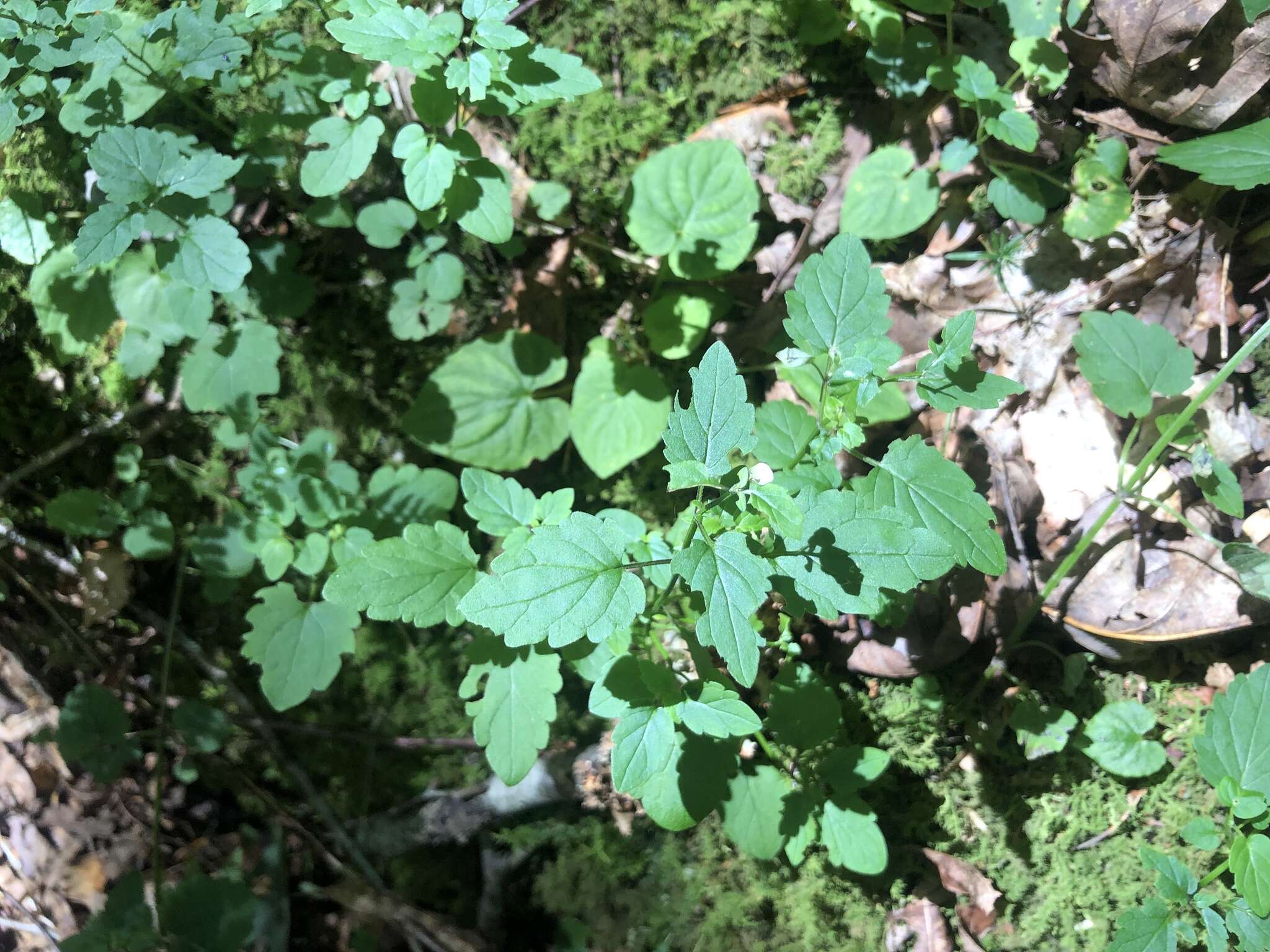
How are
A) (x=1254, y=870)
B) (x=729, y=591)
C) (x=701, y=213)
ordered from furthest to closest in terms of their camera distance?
(x=701, y=213) < (x=1254, y=870) < (x=729, y=591)

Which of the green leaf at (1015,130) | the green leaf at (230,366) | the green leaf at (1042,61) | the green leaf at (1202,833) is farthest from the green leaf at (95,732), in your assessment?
the green leaf at (1042,61)

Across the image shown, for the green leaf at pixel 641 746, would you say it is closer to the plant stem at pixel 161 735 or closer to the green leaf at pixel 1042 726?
the green leaf at pixel 1042 726

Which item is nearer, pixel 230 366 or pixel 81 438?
pixel 230 366

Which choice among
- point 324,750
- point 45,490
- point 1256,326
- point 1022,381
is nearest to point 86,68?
point 45,490

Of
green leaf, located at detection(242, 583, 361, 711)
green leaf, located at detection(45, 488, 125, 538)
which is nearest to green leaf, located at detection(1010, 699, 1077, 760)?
green leaf, located at detection(242, 583, 361, 711)

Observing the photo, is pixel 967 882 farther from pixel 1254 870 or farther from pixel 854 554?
pixel 854 554

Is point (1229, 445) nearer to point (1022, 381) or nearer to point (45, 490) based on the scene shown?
point (1022, 381)

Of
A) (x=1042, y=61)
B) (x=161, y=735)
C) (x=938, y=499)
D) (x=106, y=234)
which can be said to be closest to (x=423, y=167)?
(x=106, y=234)

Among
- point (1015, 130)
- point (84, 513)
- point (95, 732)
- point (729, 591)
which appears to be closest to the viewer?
point (729, 591)
